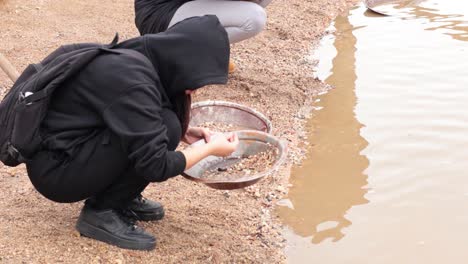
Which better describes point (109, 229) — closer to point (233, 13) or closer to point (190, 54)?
point (190, 54)

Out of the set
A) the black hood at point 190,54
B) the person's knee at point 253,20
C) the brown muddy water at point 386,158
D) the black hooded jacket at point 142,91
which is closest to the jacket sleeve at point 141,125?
the black hooded jacket at point 142,91

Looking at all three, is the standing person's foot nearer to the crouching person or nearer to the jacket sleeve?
the crouching person

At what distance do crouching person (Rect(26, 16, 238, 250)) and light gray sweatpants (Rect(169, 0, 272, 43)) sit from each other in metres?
1.57

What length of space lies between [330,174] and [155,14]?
4.86ft

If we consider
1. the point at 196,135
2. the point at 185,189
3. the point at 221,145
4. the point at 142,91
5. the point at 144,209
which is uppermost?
the point at 142,91

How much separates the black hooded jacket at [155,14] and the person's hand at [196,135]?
1270 millimetres

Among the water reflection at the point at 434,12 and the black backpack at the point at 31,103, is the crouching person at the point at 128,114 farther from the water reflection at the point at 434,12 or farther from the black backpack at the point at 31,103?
the water reflection at the point at 434,12

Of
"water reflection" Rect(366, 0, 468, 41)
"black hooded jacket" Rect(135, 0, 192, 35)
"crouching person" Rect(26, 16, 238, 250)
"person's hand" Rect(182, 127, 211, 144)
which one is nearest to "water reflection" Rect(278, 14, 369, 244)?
"person's hand" Rect(182, 127, 211, 144)

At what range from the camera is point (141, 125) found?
2.08m

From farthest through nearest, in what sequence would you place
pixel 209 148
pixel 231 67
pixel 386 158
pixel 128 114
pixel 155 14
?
pixel 231 67, pixel 155 14, pixel 386 158, pixel 209 148, pixel 128 114

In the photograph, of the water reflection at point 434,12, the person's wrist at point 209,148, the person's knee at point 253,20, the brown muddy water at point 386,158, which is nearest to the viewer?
the person's wrist at point 209,148

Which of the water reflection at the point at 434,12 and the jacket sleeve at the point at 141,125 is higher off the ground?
the jacket sleeve at the point at 141,125

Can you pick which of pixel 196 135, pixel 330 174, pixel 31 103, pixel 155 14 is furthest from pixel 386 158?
pixel 31 103

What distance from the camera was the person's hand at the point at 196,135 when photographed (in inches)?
109
